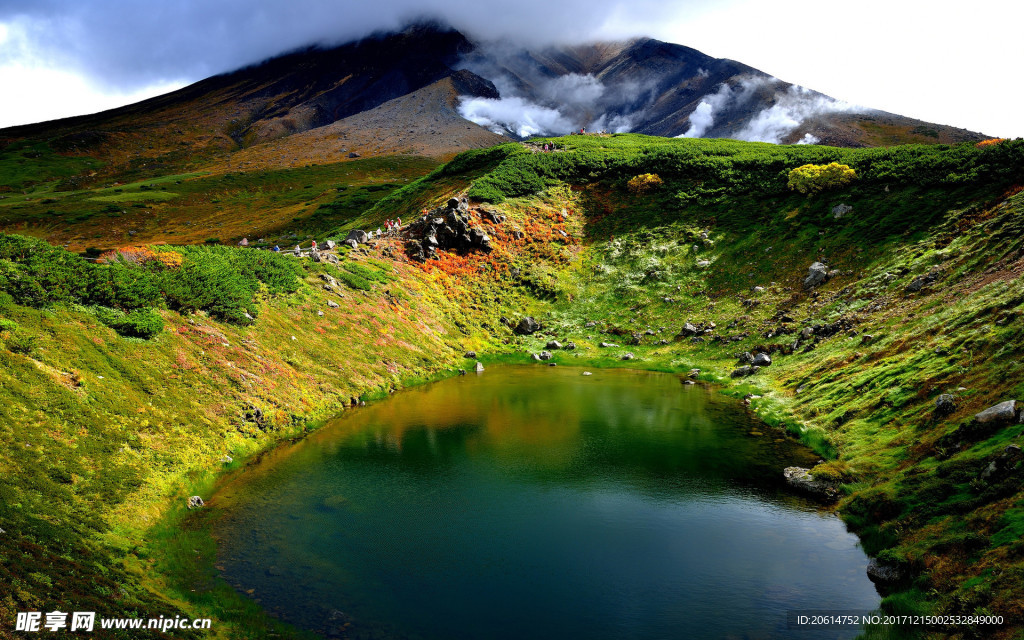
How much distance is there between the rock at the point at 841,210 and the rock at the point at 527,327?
38773 millimetres

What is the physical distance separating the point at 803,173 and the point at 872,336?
40.7 meters

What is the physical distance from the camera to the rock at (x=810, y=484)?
930 inches

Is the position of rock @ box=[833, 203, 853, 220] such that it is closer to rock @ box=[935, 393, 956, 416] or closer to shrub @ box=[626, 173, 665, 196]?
shrub @ box=[626, 173, 665, 196]

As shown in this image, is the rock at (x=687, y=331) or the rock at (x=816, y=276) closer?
the rock at (x=816, y=276)

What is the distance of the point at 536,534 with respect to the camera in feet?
68.9

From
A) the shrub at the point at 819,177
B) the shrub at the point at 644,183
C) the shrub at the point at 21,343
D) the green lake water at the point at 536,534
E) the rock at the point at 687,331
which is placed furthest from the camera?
the shrub at the point at 644,183

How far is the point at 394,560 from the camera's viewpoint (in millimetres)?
19000

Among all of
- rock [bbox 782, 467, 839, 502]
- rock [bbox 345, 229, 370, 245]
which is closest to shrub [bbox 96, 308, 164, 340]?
rock [bbox 782, 467, 839, 502]

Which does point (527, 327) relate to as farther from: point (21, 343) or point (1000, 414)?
point (1000, 414)

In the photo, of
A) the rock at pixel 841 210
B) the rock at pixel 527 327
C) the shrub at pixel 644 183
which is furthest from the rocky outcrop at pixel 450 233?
the rock at pixel 841 210

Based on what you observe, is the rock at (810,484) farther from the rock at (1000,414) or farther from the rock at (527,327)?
the rock at (527,327)

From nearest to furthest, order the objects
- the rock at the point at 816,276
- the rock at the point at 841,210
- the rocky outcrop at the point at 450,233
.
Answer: the rock at the point at 816,276 < the rock at the point at 841,210 < the rocky outcrop at the point at 450,233

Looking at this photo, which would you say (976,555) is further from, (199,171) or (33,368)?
(199,171)

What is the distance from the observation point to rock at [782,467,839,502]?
23609mm
